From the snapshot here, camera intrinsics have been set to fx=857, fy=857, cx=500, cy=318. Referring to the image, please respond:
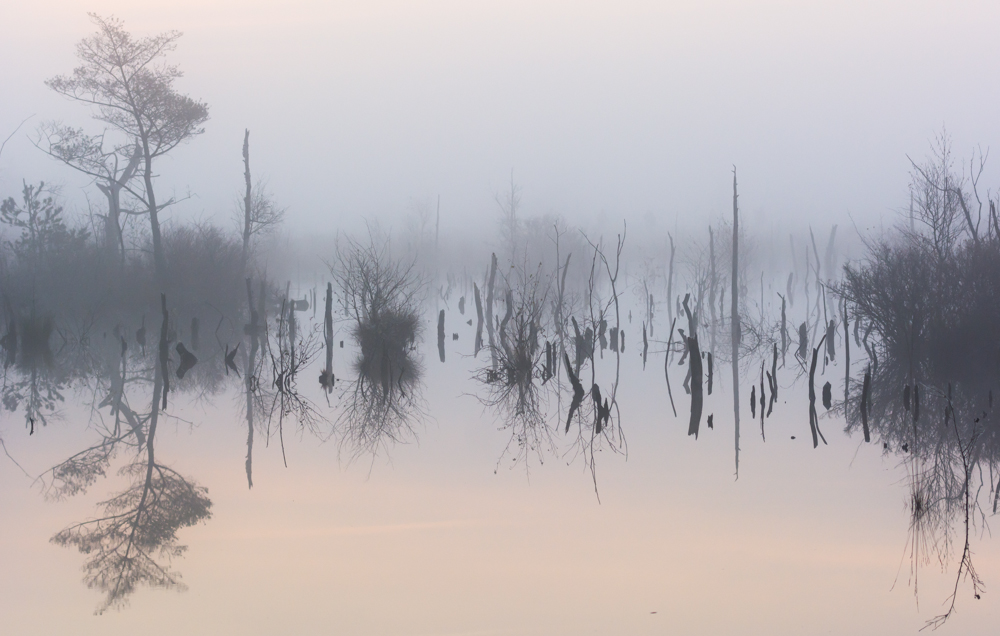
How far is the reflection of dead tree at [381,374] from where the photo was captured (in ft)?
32.2

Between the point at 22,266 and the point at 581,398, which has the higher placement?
the point at 22,266

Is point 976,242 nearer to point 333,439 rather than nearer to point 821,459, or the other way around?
point 821,459

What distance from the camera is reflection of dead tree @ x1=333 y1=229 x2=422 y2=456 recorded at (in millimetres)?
9820

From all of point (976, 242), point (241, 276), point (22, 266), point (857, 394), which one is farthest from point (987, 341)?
point (22, 266)

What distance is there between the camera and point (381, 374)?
51.0ft

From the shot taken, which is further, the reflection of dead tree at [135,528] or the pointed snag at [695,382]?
the pointed snag at [695,382]

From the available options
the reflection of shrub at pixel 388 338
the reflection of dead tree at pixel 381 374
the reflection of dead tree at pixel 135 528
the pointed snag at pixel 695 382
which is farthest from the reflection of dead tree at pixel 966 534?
the reflection of shrub at pixel 388 338

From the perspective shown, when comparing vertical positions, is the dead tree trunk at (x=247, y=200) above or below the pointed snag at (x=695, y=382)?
above

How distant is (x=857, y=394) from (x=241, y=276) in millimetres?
23864

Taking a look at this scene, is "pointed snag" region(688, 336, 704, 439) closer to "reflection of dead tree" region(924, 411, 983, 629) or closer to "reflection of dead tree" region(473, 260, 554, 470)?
"reflection of dead tree" region(473, 260, 554, 470)

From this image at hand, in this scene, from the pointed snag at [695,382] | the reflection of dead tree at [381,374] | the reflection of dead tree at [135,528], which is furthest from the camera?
the pointed snag at [695,382]

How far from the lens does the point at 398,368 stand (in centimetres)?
1677

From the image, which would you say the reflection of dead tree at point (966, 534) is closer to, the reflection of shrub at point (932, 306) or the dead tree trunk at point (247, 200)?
the reflection of shrub at point (932, 306)

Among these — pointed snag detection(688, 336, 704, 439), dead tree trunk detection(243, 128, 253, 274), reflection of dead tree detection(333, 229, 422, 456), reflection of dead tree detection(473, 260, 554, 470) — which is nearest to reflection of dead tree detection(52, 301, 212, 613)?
reflection of dead tree detection(333, 229, 422, 456)
